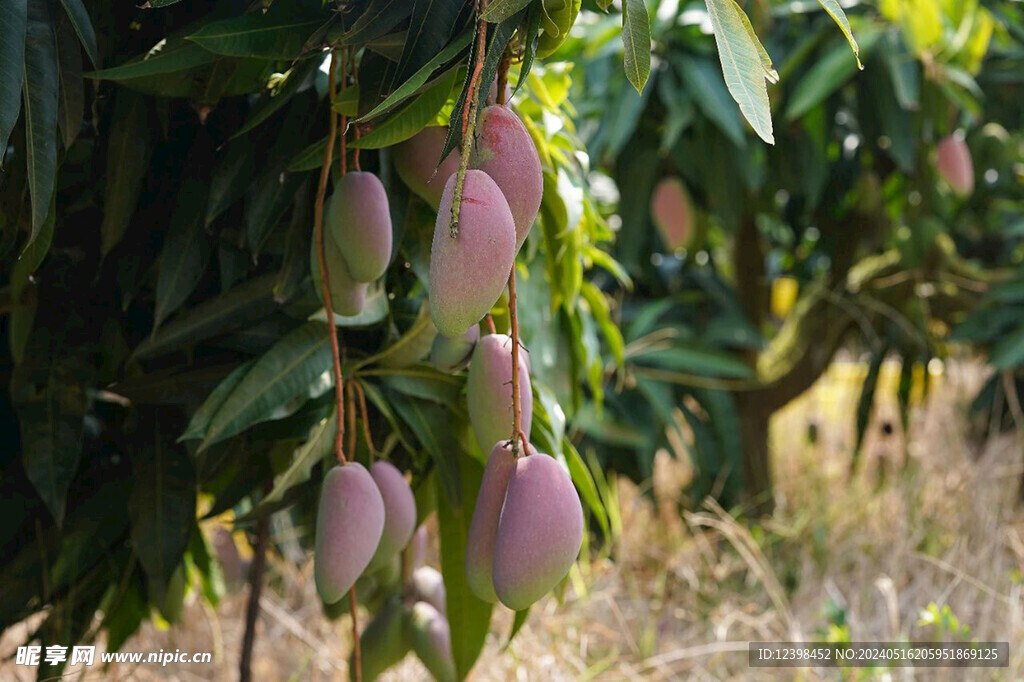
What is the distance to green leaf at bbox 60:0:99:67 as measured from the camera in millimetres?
508

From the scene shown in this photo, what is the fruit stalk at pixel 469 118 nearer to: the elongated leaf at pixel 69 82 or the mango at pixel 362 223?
the mango at pixel 362 223

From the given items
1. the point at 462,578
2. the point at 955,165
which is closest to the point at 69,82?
the point at 462,578

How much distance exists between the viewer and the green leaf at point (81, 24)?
1.67 ft

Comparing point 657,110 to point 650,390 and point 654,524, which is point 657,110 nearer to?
point 650,390

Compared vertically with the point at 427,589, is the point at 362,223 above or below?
above

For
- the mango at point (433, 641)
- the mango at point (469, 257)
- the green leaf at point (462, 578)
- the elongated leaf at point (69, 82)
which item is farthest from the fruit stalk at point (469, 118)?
the mango at point (433, 641)

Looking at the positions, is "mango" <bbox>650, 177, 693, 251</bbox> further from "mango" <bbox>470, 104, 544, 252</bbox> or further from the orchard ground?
"mango" <bbox>470, 104, 544, 252</bbox>

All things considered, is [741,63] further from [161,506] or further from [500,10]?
[161,506]

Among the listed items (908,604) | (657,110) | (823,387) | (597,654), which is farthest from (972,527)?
(823,387)

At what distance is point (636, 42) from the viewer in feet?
1.53

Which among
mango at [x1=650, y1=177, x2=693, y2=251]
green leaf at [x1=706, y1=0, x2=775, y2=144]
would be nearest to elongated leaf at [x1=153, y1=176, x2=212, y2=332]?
green leaf at [x1=706, y1=0, x2=775, y2=144]

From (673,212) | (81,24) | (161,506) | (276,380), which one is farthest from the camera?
(673,212)

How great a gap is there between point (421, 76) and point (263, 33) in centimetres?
13

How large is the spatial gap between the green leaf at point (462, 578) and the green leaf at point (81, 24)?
340mm
